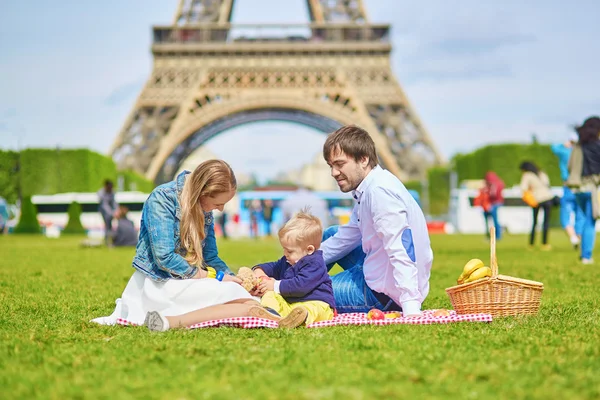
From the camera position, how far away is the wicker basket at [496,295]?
4609 mm

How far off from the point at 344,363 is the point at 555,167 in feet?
106

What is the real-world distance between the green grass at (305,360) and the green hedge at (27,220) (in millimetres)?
27207

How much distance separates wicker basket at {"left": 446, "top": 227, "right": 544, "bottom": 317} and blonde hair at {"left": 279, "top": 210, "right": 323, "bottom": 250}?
2.96 ft

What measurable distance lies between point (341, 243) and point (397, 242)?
0.73m

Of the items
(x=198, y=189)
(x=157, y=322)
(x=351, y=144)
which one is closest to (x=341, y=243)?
(x=351, y=144)

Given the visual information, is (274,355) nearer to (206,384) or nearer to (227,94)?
(206,384)

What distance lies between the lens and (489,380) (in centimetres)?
280

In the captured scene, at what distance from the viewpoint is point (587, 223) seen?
926 cm

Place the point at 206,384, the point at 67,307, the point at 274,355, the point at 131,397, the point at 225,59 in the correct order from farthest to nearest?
the point at 225,59 < the point at 67,307 < the point at 274,355 < the point at 206,384 < the point at 131,397

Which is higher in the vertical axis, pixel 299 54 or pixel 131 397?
pixel 299 54

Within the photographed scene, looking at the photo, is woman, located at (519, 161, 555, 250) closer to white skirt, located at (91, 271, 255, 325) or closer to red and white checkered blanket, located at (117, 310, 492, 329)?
red and white checkered blanket, located at (117, 310, 492, 329)

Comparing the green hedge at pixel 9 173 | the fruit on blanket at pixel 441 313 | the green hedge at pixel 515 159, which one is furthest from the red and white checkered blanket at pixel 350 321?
the green hedge at pixel 9 173

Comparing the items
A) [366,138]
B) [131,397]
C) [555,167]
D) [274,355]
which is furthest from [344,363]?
[555,167]

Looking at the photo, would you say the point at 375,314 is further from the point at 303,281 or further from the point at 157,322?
the point at 157,322
